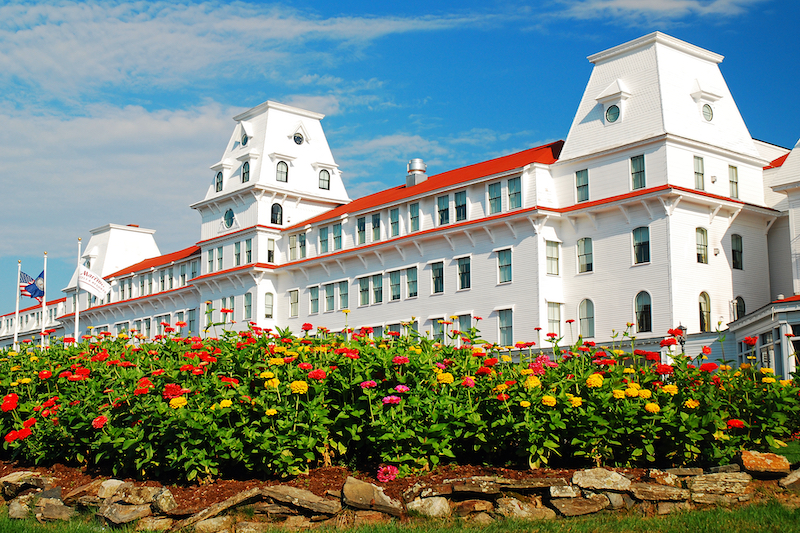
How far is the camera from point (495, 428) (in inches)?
441

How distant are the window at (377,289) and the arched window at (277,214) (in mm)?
10433

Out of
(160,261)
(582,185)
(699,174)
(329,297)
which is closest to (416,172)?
(329,297)

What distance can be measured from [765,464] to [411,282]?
30.9 metres

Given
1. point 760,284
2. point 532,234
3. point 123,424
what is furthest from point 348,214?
point 123,424

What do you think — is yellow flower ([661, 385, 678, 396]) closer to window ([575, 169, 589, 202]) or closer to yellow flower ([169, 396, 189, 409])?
yellow flower ([169, 396, 189, 409])

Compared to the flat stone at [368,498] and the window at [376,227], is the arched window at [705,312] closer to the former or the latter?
the window at [376,227]

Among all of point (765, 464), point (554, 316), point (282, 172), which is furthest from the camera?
point (282, 172)

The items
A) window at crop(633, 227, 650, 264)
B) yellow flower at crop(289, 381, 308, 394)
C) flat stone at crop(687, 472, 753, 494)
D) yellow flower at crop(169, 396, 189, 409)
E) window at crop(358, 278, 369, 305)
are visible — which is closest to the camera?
flat stone at crop(687, 472, 753, 494)

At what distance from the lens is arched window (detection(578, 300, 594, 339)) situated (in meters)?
34.9

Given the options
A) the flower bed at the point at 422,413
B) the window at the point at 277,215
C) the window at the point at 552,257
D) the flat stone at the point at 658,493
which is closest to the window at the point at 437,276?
the window at the point at 552,257

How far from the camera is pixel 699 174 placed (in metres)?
34.3

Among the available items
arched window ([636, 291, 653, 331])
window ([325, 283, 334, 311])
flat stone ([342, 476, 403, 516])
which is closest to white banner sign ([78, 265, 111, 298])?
window ([325, 283, 334, 311])

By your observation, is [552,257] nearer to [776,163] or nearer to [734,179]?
[734,179]

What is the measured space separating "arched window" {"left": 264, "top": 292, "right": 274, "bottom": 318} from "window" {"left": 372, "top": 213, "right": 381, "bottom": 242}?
30.6ft
